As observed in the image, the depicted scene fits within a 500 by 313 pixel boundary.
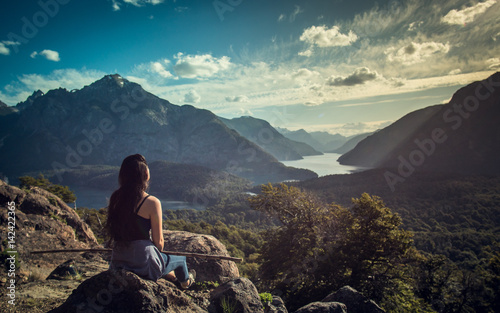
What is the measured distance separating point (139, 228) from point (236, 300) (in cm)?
347

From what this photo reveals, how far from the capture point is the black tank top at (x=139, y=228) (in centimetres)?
462

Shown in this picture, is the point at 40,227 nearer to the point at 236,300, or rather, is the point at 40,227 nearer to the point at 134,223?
the point at 134,223

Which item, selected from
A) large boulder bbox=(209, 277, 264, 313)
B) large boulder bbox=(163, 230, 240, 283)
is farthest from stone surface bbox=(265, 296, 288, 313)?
large boulder bbox=(163, 230, 240, 283)

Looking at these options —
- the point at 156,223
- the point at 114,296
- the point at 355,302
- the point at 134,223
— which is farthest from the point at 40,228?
the point at 355,302

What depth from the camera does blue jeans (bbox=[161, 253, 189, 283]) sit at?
531 cm

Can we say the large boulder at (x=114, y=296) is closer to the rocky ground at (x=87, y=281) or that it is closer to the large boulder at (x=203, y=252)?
the rocky ground at (x=87, y=281)

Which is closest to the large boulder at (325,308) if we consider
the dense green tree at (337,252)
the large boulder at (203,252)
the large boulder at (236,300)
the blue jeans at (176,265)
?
the large boulder at (236,300)

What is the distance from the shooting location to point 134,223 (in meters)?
4.62

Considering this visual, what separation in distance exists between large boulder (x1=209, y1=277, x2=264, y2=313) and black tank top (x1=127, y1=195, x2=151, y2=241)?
301cm

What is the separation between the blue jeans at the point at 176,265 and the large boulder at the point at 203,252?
13.2 feet

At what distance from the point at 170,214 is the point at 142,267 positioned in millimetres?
159545

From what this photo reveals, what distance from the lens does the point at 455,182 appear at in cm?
15138

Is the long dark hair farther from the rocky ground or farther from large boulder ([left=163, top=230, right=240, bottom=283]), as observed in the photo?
large boulder ([left=163, top=230, right=240, bottom=283])

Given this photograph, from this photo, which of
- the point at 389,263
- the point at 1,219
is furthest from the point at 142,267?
the point at 389,263
